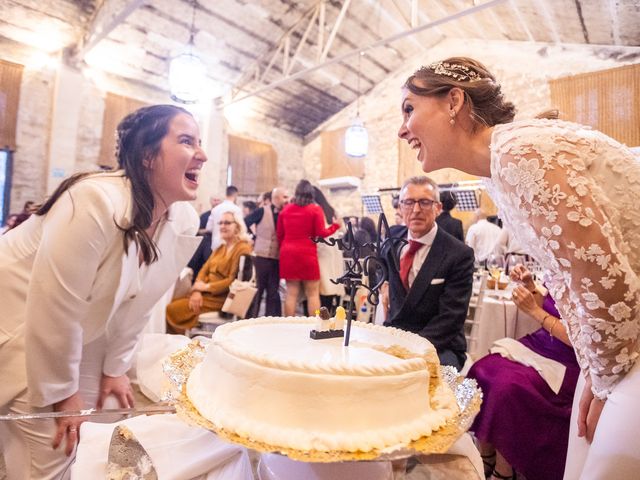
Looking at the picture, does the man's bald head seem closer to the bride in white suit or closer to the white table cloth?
the bride in white suit

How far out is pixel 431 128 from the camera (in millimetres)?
1359

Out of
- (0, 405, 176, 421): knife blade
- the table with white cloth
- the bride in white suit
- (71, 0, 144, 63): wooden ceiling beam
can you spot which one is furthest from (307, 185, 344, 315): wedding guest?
(71, 0, 144, 63): wooden ceiling beam

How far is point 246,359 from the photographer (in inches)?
38.9

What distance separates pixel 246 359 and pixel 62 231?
712 mm

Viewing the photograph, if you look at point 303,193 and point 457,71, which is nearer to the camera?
point 457,71

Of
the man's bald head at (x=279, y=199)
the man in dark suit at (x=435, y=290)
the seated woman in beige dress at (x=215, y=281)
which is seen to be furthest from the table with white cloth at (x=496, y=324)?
the man's bald head at (x=279, y=199)

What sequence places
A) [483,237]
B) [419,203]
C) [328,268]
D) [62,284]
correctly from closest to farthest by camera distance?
1. [62,284]
2. [419,203]
3. [328,268]
4. [483,237]

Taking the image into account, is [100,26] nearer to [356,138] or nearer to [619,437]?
[356,138]

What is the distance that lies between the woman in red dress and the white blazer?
323 centimetres

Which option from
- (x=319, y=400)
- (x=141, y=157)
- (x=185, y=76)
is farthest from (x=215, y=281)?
(x=185, y=76)

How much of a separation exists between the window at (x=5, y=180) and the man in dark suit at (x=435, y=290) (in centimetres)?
801

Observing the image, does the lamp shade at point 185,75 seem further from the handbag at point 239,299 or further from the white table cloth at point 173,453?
the white table cloth at point 173,453

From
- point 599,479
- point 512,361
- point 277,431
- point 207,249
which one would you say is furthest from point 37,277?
point 207,249

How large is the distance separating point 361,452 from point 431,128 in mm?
993
